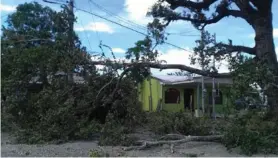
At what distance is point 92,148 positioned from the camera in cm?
950

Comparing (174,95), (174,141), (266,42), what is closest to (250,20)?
(266,42)

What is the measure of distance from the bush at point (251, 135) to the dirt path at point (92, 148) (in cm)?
29

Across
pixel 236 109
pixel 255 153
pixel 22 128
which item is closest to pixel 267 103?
pixel 236 109

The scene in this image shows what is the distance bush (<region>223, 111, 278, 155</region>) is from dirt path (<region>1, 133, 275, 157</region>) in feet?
0.96

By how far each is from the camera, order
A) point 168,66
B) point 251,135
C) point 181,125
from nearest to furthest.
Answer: point 251,135 → point 181,125 → point 168,66

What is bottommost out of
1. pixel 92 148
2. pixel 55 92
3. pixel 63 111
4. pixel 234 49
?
pixel 92 148

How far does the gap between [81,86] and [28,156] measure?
13.5ft

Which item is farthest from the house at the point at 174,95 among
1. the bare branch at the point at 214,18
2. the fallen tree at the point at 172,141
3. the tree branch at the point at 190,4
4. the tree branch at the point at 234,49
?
the fallen tree at the point at 172,141

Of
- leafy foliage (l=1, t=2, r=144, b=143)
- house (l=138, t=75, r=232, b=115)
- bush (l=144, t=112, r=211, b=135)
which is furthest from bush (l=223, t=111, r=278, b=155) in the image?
house (l=138, t=75, r=232, b=115)

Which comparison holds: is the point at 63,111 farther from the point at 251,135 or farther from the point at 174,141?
the point at 251,135

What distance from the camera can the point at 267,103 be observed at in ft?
36.0

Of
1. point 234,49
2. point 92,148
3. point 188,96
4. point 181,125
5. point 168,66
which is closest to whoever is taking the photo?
point 92,148

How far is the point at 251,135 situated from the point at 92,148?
4.02 metres

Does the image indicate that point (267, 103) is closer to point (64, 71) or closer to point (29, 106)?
point (64, 71)
